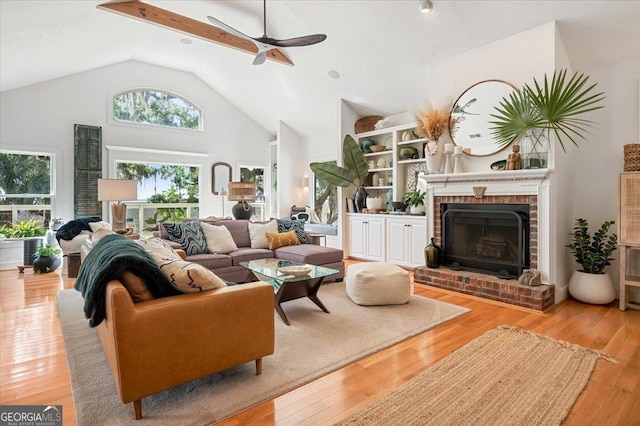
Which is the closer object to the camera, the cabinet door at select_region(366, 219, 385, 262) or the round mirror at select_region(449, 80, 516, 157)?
the round mirror at select_region(449, 80, 516, 157)

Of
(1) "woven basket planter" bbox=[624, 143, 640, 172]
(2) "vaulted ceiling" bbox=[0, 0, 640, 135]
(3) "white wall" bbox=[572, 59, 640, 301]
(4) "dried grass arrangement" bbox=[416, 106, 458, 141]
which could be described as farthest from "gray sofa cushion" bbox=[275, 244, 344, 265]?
(1) "woven basket planter" bbox=[624, 143, 640, 172]

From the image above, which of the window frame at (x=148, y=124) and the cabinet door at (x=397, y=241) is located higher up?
the window frame at (x=148, y=124)

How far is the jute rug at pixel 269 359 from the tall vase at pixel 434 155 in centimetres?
171

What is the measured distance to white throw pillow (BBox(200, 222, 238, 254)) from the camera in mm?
4469

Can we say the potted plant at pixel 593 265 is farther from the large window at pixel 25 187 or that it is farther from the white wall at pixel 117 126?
the large window at pixel 25 187

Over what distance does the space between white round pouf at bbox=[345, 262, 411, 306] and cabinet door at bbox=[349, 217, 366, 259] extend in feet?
8.10

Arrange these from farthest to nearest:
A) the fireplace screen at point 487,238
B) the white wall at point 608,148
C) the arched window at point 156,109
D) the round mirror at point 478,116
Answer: the arched window at point 156,109, the round mirror at point 478,116, the fireplace screen at point 487,238, the white wall at point 608,148

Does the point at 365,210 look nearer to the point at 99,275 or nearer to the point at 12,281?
the point at 99,275

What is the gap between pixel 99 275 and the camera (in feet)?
5.87

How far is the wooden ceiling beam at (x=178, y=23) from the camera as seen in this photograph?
15.0 feet

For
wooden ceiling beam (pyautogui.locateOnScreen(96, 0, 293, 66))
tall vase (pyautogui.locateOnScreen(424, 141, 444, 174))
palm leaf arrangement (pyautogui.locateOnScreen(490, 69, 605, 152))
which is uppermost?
wooden ceiling beam (pyautogui.locateOnScreen(96, 0, 293, 66))

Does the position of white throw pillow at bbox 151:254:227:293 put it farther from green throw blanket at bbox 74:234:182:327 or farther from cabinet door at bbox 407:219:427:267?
cabinet door at bbox 407:219:427:267

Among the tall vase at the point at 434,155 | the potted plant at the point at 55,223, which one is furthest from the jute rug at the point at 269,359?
the potted plant at the point at 55,223

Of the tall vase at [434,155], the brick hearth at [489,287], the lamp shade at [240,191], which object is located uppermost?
the tall vase at [434,155]
